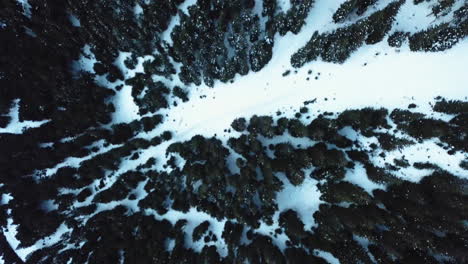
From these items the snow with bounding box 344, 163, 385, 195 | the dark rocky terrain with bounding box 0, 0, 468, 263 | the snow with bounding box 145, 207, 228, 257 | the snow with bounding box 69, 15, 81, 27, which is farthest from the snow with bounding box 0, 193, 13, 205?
the snow with bounding box 344, 163, 385, 195

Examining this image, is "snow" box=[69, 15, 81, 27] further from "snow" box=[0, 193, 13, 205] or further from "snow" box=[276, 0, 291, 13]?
"snow" box=[276, 0, 291, 13]

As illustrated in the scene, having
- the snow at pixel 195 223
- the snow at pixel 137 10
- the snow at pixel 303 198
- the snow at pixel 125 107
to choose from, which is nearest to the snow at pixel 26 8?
the snow at pixel 137 10

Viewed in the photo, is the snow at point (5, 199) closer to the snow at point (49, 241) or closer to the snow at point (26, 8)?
the snow at point (49, 241)

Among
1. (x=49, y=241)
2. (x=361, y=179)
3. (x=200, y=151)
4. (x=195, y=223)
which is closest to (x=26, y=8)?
(x=200, y=151)

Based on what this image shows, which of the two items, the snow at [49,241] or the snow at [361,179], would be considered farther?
the snow at [49,241]

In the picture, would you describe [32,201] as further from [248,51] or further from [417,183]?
[417,183]

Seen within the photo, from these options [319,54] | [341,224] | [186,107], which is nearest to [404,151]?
[341,224]

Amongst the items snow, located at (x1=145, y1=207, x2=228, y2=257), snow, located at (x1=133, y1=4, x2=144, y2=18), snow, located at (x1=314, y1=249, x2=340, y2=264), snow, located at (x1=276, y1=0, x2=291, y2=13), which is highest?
snow, located at (x1=133, y1=4, x2=144, y2=18)

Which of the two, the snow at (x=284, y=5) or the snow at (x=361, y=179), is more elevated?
the snow at (x=284, y=5)

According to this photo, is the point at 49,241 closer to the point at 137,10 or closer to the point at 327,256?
the point at 137,10
